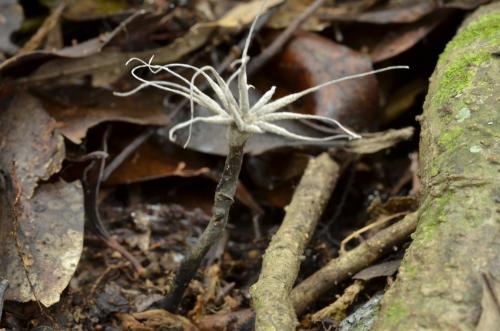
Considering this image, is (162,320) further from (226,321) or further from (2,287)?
(2,287)

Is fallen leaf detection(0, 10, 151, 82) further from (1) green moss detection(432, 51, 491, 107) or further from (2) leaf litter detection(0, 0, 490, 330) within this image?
(1) green moss detection(432, 51, 491, 107)

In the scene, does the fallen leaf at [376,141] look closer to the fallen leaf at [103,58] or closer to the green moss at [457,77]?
the green moss at [457,77]

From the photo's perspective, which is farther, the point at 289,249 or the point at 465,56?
the point at 465,56

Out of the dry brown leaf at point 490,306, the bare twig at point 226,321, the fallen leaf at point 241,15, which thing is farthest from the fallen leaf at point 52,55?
the dry brown leaf at point 490,306

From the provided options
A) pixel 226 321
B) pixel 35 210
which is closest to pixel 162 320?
pixel 226 321

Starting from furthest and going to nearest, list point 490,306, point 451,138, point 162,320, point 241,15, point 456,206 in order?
point 241,15
point 162,320
point 451,138
point 456,206
point 490,306
